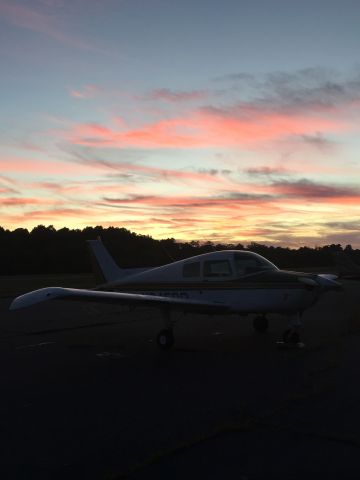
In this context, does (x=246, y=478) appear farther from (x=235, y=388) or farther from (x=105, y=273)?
(x=105, y=273)

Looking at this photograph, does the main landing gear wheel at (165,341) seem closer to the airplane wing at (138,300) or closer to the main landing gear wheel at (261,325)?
the airplane wing at (138,300)

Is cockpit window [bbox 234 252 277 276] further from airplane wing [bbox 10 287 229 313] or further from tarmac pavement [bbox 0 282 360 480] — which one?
tarmac pavement [bbox 0 282 360 480]

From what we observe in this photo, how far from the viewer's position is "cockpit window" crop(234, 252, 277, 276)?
1150 centimetres

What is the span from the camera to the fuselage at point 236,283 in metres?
10.7

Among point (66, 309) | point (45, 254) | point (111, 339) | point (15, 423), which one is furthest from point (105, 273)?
point (45, 254)

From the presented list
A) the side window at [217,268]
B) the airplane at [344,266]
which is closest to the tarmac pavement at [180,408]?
the side window at [217,268]

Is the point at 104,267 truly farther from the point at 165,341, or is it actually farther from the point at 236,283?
the point at 236,283

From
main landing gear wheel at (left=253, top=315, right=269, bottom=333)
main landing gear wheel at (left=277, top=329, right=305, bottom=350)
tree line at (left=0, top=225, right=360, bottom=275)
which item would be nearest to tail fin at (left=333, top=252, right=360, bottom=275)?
main landing gear wheel at (left=253, top=315, right=269, bottom=333)

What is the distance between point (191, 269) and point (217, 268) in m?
0.81

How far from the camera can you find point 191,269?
12.4 meters

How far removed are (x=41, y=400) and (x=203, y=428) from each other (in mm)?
2590

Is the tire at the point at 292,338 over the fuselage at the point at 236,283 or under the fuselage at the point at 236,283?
under

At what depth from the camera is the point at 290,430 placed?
5262 mm

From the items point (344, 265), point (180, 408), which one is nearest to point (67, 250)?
point (344, 265)
